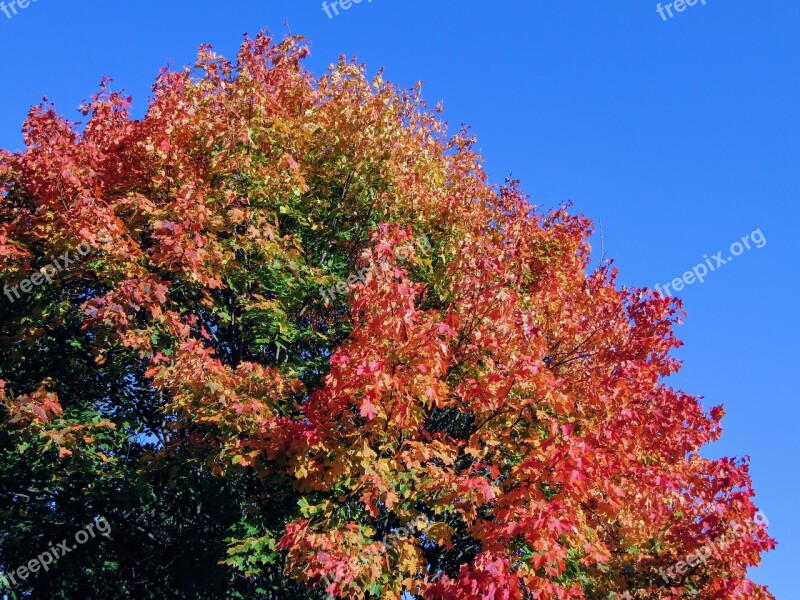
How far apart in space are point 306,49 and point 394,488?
29.0ft

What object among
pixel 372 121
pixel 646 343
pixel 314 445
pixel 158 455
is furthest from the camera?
pixel 646 343

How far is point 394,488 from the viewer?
8102 mm

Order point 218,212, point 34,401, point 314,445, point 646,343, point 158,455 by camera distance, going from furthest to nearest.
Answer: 1. point 646,343
2. point 218,212
3. point 158,455
4. point 34,401
5. point 314,445

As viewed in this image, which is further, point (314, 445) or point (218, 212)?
point (218, 212)

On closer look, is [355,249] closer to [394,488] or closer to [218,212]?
[218,212]

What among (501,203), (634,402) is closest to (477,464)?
(634,402)

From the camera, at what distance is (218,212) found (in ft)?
35.0

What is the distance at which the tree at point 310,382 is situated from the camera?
7.99 metres

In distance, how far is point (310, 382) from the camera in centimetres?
1079

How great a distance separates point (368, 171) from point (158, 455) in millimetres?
5657

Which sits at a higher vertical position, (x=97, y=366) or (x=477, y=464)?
(x=97, y=366)

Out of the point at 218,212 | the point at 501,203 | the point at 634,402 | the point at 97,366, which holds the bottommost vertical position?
the point at 634,402

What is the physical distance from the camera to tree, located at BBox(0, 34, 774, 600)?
799 centimetres

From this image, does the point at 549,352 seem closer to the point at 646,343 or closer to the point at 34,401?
the point at 646,343
